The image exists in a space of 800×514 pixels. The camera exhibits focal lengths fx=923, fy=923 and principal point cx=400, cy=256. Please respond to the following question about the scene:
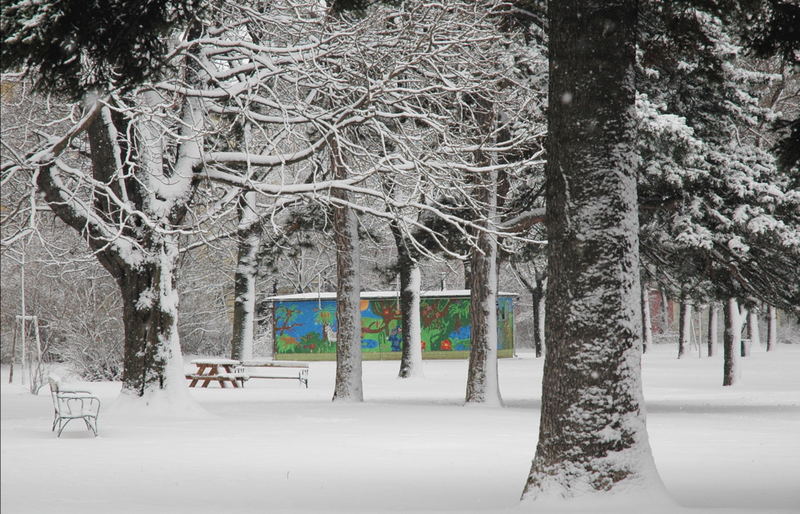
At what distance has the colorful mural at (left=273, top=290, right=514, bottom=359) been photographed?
4056 cm

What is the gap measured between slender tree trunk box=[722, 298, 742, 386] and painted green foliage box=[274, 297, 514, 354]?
17044mm

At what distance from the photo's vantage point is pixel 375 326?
4150 cm

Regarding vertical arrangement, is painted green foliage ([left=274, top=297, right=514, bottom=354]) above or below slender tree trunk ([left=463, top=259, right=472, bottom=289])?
below

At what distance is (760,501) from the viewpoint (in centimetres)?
753

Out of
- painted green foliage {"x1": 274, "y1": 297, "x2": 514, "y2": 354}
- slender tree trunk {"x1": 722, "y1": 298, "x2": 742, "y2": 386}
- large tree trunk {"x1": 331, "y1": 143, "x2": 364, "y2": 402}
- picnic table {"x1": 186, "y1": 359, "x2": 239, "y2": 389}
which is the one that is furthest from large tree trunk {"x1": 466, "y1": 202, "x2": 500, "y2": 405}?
painted green foliage {"x1": 274, "y1": 297, "x2": 514, "y2": 354}

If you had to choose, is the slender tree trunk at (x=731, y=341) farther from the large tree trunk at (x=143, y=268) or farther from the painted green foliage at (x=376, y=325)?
the painted green foliage at (x=376, y=325)

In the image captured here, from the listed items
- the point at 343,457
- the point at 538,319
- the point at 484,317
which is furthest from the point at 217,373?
the point at 538,319

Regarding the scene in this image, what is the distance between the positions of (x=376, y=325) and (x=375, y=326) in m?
0.07

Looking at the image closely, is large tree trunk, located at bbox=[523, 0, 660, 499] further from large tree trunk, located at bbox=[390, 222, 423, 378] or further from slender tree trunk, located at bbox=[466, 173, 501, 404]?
large tree trunk, located at bbox=[390, 222, 423, 378]

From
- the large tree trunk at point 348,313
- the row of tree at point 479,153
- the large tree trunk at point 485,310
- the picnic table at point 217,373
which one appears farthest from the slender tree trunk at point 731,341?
the picnic table at point 217,373

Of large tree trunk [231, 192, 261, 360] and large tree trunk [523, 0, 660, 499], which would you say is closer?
large tree trunk [523, 0, 660, 499]

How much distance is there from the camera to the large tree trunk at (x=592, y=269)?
6.96m

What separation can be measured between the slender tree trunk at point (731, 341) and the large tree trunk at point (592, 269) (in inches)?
667

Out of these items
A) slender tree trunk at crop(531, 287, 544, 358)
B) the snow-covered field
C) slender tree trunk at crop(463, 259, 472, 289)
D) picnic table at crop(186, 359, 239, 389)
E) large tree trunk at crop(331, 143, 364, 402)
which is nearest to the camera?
the snow-covered field
